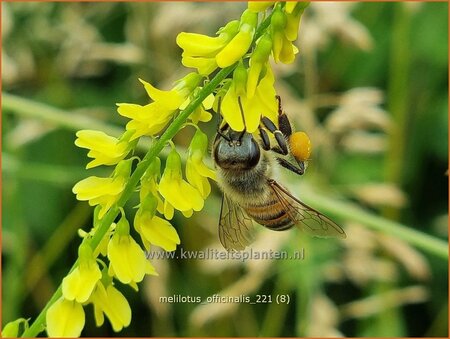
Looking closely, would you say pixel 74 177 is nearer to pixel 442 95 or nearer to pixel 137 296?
pixel 137 296

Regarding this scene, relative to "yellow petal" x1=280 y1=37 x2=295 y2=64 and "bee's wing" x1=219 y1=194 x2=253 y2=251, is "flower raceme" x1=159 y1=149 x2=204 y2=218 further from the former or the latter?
"bee's wing" x1=219 y1=194 x2=253 y2=251

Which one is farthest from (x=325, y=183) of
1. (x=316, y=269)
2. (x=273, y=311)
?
(x=273, y=311)

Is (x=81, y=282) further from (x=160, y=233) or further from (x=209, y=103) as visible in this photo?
(x=209, y=103)

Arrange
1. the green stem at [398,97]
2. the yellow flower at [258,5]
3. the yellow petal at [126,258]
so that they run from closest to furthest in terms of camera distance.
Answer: the yellow flower at [258,5] → the yellow petal at [126,258] → the green stem at [398,97]

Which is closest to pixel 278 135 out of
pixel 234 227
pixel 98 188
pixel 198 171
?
pixel 234 227

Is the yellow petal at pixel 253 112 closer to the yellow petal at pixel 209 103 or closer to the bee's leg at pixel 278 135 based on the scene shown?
the yellow petal at pixel 209 103

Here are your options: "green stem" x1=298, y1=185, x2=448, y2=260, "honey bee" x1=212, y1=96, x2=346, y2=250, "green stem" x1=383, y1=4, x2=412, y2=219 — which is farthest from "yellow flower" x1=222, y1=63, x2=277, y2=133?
"green stem" x1=383, y1=4, x2=412, y2=219

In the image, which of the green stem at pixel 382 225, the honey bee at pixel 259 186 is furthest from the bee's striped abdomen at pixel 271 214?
the green stem at pixel 382 225
